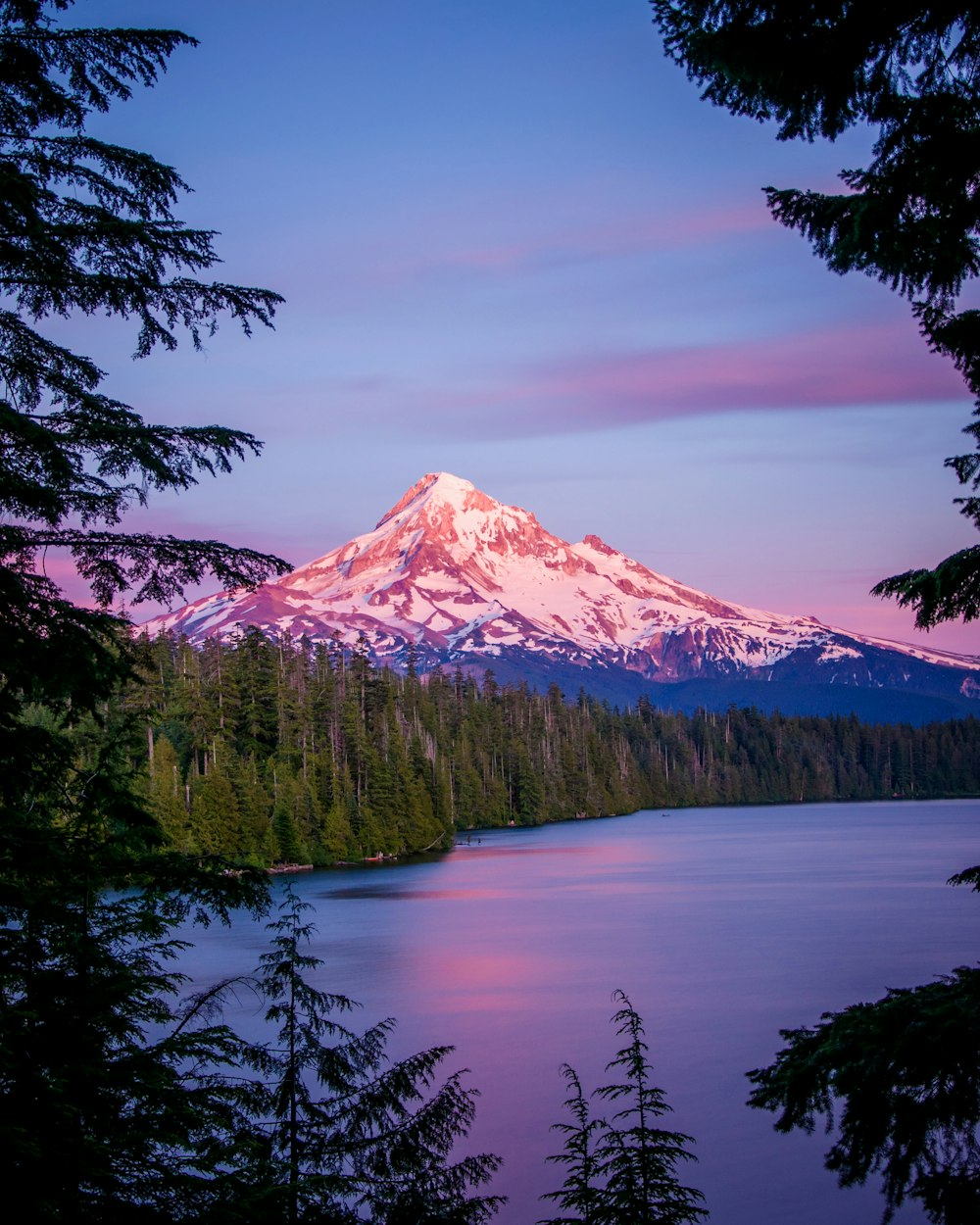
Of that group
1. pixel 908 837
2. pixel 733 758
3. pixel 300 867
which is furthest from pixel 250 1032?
pixel 733 758

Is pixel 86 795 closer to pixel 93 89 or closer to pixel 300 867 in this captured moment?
pixel 93 89

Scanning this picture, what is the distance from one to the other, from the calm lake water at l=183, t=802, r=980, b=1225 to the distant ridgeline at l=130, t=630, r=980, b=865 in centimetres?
627

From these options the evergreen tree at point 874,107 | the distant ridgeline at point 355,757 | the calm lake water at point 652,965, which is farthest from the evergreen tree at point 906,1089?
the calm lake water at point 652,965

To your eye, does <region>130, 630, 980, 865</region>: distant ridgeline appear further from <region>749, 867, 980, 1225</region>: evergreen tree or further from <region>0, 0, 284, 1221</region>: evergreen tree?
<region>749, 867, 980, 1225</region>: evergreen tree

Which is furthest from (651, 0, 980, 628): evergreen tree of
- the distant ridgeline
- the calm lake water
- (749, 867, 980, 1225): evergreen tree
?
the calm lake water

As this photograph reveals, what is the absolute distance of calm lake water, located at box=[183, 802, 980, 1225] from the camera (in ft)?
68.7

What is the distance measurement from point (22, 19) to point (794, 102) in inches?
179

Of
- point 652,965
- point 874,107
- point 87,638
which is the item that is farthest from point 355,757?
point 874,107

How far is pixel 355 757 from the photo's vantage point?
286 ft

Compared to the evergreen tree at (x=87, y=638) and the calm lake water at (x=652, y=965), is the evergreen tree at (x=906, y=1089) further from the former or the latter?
the calm lake water at (x=652, y=965)

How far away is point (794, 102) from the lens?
4.74 m

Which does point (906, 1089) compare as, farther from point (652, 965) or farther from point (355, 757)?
point (355, 757)

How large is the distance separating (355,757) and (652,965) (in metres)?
50.9

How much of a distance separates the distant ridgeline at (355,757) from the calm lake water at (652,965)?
6267mm
